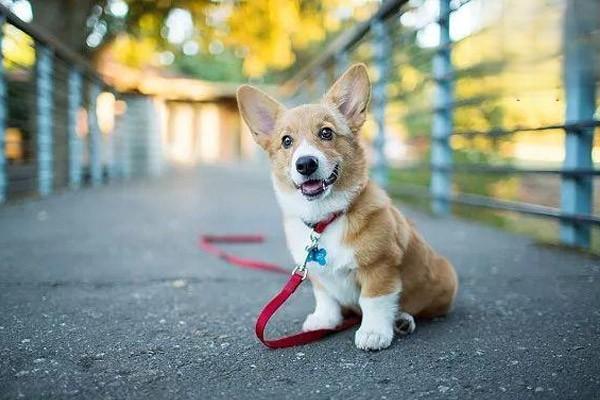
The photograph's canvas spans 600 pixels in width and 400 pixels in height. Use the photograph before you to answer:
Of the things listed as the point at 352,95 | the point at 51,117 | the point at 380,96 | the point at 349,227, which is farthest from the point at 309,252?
the point at 51,117

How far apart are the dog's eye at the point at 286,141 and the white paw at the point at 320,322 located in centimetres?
73

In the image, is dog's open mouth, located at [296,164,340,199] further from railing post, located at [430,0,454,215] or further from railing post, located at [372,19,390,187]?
railing post, located at [372,19,390,187]

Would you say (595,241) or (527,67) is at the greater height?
(527,67)

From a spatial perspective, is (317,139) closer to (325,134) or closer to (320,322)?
(325,134)

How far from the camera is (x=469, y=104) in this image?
4527 millimetres

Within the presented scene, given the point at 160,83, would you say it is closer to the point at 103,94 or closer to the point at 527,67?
the point at 103,94

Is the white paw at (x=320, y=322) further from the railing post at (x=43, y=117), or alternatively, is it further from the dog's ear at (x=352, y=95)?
the railing post at (x=43, y=117)

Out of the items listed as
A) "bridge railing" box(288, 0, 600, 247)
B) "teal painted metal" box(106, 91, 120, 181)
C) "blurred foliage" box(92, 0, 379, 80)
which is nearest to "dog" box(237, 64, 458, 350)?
"bridge railing" box(288, 0, 600, 247)

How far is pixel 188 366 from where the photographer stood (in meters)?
1.76

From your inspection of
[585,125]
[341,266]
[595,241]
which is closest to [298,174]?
[341,266]

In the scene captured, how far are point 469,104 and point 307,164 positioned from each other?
114 inches

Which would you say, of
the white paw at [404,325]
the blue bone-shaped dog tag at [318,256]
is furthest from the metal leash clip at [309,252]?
the white paw at [404,325]

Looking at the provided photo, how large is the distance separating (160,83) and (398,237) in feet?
51.4

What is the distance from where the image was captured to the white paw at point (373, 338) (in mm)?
1906
